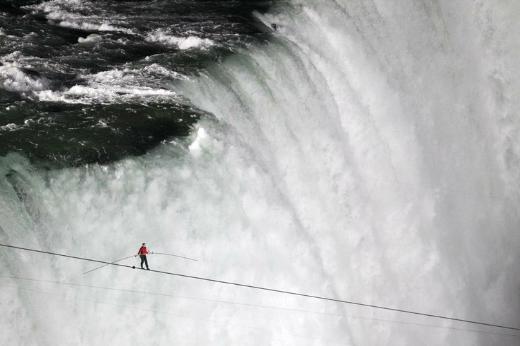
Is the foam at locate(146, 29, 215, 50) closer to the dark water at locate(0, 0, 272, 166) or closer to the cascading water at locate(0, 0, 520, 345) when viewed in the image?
the dark water at locate(0, 0, 272, 166)

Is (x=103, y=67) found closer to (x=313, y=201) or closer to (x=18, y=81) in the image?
(x=18, y=81)

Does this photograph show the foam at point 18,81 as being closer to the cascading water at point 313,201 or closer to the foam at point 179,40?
the cascading water at point 313,201

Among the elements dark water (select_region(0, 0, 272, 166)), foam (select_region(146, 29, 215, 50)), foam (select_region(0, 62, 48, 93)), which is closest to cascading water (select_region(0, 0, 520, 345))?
dark water (select_region(0, 0, 272, 166))

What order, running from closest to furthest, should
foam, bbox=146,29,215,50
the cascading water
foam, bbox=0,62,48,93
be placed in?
the cascading water < foam, bbox=0,62,48,93 < foam, bbox=146,29,215,50

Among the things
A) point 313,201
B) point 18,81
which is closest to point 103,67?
point 18,81

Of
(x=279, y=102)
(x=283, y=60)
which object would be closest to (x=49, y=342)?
(x=279, y=102)

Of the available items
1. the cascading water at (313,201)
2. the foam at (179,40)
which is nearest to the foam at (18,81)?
the cascading water at (313,201)
